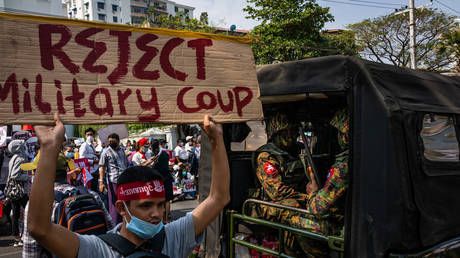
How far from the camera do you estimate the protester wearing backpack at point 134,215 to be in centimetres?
147

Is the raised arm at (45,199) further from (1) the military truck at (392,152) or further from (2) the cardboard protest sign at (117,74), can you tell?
(1) the military truck at (392,152)

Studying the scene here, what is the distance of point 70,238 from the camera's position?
1600mm

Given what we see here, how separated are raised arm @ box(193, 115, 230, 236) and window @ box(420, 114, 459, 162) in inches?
59.0

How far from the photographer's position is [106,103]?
1.91 metres

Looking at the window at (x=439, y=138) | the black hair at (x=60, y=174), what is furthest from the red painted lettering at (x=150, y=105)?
the black hair at (x=60, y=174)

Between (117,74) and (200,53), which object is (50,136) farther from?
(200,53)

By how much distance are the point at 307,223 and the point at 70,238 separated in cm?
205

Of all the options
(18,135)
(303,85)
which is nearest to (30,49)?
(303,85)

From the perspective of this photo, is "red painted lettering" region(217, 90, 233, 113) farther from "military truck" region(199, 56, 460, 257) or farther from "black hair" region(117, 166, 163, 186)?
"military truck" region(199, 56, 460, 257)

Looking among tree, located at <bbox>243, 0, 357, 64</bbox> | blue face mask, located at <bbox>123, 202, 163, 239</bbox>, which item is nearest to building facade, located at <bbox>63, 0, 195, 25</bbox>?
tree, located at <bbox>243, 0, 357, 64</bbox>

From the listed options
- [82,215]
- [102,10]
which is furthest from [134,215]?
[102,10]

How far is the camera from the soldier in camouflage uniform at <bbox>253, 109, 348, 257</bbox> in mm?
2902

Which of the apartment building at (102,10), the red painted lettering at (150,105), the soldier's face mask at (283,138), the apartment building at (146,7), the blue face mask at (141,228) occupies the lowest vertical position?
the blue face mask at (141,228)

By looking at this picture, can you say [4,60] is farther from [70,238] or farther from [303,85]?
[303,85]
